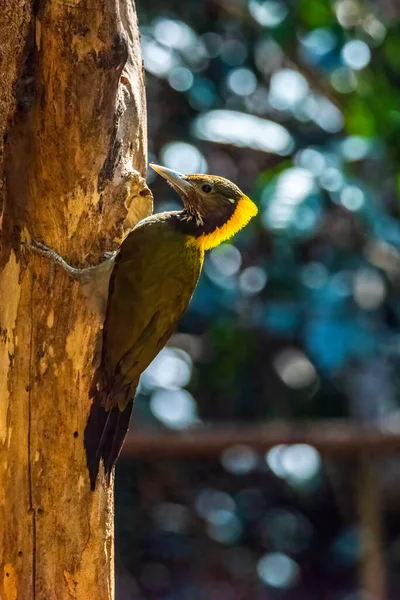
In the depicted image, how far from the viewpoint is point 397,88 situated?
580cm

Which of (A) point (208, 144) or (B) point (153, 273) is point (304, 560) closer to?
(A) point (208, 144)

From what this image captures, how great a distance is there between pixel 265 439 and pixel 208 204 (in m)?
1.96

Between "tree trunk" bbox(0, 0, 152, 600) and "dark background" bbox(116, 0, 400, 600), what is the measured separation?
6.44ft

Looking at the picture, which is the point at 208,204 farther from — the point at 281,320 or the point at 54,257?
the point at 281,320

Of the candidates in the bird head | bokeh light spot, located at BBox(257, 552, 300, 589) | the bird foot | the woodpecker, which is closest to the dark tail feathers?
the woodpecker

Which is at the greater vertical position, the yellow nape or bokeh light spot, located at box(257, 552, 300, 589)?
the yellow nape

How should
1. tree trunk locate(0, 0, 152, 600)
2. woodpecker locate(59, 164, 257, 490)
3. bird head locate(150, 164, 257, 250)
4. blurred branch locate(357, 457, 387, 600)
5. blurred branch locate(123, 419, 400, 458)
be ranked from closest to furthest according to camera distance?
tree trunk locate(0, 0, 152, 600) → woodpecker locate(59, 164, 257, 490) → bird head locate(150, 164, 257, 250) → blurred branch locate(123, 419, 400, 458) → blurred branch locate(357, 457, 387, 600)

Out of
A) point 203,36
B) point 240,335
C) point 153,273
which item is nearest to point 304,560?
point 240,335

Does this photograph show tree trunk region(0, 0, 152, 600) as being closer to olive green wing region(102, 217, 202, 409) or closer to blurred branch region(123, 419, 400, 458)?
olive green wing region(102, 217, 202, 409)

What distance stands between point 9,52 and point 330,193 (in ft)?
7.78

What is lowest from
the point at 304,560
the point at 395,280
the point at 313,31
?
the point at 304,560

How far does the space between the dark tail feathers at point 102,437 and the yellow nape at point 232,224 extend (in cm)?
73

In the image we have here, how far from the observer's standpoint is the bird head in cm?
359

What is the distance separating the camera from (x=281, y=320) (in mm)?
5379
